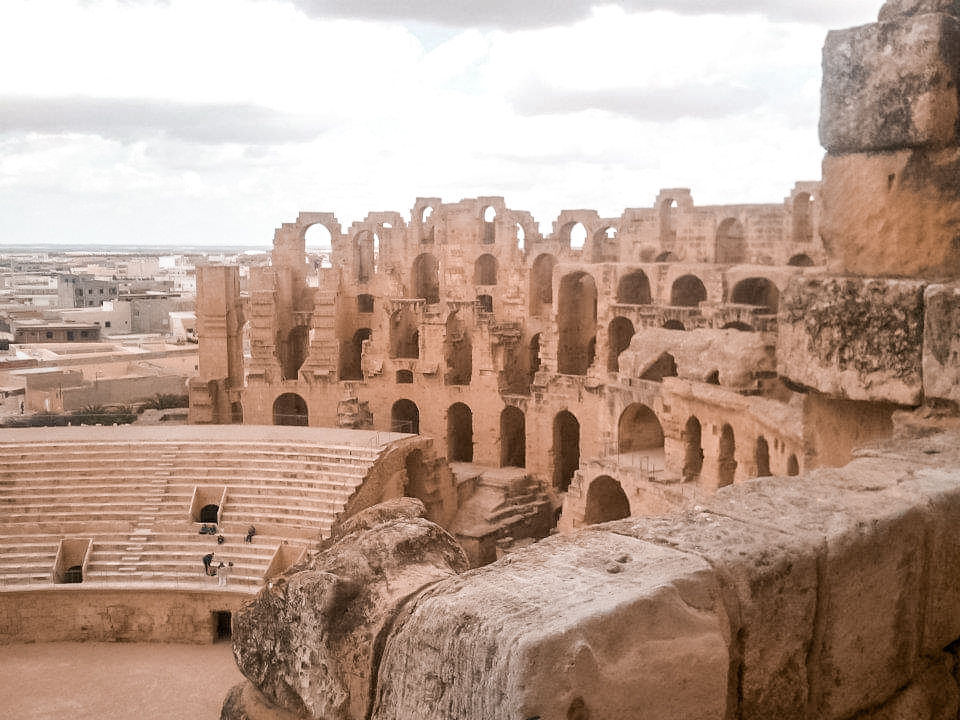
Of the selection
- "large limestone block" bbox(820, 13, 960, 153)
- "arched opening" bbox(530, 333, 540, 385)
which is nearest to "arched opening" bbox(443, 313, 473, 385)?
"arched opening" bbox(530, 333, 540, 385)

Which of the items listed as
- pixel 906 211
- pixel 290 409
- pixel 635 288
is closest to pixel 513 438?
pixel 635 288

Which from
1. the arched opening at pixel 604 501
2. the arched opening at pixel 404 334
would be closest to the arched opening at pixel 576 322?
the arched opening at pixel 404 334

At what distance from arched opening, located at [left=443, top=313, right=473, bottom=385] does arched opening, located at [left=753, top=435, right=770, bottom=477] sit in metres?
12.3

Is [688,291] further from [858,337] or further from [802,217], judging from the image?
[858,337]

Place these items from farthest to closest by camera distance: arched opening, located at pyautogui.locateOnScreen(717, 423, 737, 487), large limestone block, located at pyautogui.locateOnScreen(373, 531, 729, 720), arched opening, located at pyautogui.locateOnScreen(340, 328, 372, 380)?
arched opening, located at pyautogui.locateOnScreen(340, 328, 372, 380) → arched opening, located at pyautogui.locateOnScreen(717, 423, 737, 487) → large limestone block, located at pyautogui.locateOnScreen(373, 531, 729, 720)

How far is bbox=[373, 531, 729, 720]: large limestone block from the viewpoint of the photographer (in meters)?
2.00

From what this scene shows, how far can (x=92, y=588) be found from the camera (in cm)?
1723

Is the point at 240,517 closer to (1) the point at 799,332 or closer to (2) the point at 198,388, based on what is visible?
(2) the point at 198,388

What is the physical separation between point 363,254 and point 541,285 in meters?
7.42

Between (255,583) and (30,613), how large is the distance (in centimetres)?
413

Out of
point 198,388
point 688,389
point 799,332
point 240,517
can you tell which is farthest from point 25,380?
point 799,332

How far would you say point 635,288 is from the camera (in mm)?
27438

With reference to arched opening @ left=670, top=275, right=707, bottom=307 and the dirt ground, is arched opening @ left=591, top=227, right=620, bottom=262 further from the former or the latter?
the dirt ground

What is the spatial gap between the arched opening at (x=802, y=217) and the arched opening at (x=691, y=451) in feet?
32.4
